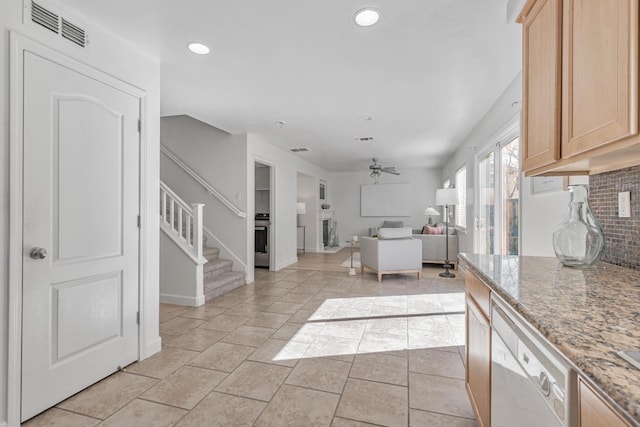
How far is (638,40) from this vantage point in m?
0.92

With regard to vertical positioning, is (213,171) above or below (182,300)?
above

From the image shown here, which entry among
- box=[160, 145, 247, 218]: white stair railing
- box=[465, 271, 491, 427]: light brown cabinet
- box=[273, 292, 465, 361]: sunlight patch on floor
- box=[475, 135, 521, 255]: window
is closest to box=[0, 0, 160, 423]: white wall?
box=[273, 292, 465, 361]: sunlight patch on floor

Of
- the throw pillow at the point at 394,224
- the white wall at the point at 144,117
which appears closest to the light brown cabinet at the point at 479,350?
the white wall at the point at 144,117

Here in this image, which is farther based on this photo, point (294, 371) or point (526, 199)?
point (526, 199)

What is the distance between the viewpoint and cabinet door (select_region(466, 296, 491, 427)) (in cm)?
138

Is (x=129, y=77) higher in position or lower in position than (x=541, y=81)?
A: higher

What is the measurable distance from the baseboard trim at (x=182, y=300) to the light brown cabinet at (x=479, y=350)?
3.09 meters

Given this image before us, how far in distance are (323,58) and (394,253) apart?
3.50m

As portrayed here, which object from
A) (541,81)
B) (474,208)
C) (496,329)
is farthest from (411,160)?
(496,329)

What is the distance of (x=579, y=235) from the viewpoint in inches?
58.4

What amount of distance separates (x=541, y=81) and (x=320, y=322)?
8.94 feet

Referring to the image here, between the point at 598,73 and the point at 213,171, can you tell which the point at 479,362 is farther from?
the point at 213,171

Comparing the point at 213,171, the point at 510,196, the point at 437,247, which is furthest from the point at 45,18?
the point at 437,247

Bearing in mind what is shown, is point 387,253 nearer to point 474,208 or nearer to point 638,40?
point 474,208
